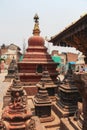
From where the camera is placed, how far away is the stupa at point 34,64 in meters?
17.6

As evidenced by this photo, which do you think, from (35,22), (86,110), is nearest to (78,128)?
(86,110)

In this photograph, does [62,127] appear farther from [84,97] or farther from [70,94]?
[84,97]

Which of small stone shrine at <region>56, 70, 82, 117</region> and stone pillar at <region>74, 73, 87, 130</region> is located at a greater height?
stone pillar at <region>74, 73, 87, 130</region>

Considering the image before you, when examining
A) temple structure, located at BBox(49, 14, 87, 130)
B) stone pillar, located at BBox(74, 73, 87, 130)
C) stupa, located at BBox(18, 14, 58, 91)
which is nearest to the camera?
stone pillar, located at BBox(74, 73, 87, 130)

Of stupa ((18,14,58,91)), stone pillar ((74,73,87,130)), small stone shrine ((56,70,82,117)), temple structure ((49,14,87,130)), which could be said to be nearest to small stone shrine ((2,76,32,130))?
temple structure ((49,14,87,130))

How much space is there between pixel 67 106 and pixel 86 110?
5573 mm

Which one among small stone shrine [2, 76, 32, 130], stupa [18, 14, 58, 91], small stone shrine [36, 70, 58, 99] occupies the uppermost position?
stupa [18, 14, 58, 91]

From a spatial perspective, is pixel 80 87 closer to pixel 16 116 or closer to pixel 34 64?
pixel 16 116

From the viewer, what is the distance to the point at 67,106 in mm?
10906

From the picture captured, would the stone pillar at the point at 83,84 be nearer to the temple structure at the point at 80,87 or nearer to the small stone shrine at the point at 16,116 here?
the temple structure at the point at 80,87

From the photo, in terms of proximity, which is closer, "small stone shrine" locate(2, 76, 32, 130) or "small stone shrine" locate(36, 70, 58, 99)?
"small stone shrine" locate(2, 76, 32, 130)

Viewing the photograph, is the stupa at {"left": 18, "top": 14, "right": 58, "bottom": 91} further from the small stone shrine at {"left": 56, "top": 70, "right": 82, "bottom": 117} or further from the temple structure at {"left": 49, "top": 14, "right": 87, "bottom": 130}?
the small stone shrine at {"left": 56, "top": 70, "right": 82, "bottom": 117}

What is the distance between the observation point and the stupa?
1764cm

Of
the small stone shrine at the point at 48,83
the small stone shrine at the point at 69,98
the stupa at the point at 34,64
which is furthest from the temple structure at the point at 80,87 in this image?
the stupa at the point at 34,64
